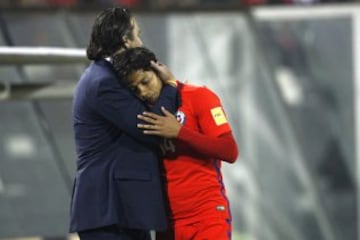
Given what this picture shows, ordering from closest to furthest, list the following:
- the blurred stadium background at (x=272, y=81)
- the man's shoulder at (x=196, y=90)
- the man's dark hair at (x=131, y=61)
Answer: the man's dark hair at (x=131, y=61)
the man's shoulder at (x=196, y=90)
the blurred stadium background at (x=272, y=81)

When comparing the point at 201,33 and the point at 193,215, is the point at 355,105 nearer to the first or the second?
the point at 201,33

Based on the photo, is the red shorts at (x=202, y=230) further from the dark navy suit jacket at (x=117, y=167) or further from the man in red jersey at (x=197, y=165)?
the dark navy suit jacket at (x=117, y=167)

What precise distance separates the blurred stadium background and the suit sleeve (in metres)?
6.53

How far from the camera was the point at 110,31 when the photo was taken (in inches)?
195

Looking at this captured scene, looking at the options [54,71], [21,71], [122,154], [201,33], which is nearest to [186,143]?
[122,154]

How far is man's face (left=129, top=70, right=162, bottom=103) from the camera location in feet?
16.1

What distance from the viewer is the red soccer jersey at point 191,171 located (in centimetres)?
507

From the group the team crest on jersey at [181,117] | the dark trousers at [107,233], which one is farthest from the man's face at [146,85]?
the dark trousers at [107,233]

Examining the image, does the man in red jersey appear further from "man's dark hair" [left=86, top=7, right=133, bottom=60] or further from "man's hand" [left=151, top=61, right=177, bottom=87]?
"man's dark hair" [left=86, top=7, right=133, bottom=60]

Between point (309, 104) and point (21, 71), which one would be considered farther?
point (309, 104)

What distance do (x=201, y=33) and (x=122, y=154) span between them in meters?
7.52

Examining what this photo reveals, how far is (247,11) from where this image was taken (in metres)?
12.5

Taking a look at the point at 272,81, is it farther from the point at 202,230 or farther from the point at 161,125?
the point at 161,125

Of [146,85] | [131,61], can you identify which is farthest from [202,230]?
[131,61]
